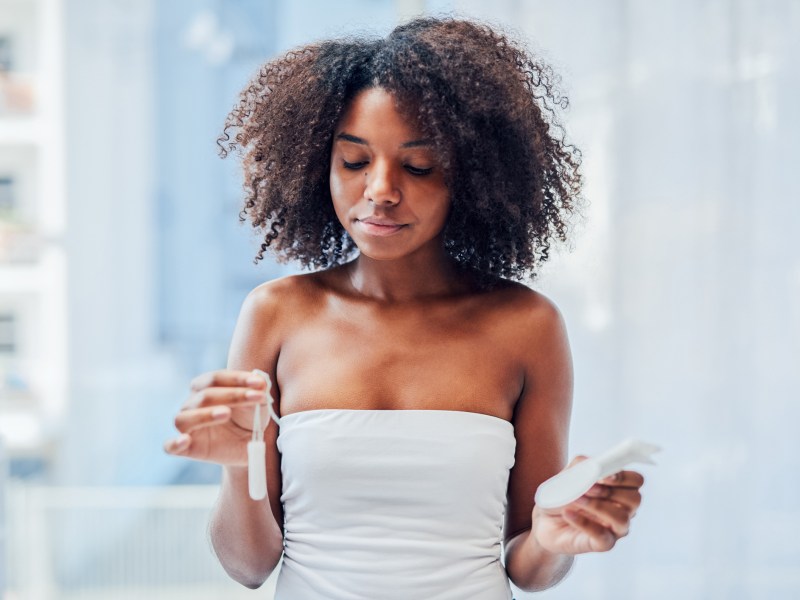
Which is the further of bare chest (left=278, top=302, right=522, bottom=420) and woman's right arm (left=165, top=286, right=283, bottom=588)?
bare chest (left=278, top=302, right=522, bottom=420)

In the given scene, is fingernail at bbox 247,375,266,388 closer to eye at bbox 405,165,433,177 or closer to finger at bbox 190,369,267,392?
finger at bbox 190,369,267,392

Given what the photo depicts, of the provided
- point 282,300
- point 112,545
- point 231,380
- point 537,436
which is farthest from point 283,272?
point 231,380

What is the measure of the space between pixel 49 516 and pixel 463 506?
66.4 inches

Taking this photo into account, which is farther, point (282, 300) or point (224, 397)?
point (282, 300)

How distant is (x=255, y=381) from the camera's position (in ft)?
2.58

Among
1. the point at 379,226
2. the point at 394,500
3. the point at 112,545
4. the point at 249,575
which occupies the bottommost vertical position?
the point at 112,545

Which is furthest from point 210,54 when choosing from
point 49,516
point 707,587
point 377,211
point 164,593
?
point 707,587

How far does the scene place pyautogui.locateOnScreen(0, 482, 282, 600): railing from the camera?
227cm

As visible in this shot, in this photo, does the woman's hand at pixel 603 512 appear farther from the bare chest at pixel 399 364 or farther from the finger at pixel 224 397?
the finger at pixel 224 397

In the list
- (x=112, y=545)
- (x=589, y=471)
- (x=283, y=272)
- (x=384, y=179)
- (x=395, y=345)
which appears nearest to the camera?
(x=589, y=471)

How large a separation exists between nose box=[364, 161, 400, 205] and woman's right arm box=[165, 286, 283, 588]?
20cm

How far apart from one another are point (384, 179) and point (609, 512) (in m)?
0.36

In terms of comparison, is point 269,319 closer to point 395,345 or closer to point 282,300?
point 282,300

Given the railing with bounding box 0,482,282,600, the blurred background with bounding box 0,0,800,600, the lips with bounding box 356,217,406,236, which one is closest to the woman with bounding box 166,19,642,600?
the lips with bounding box 356,217,406,236
